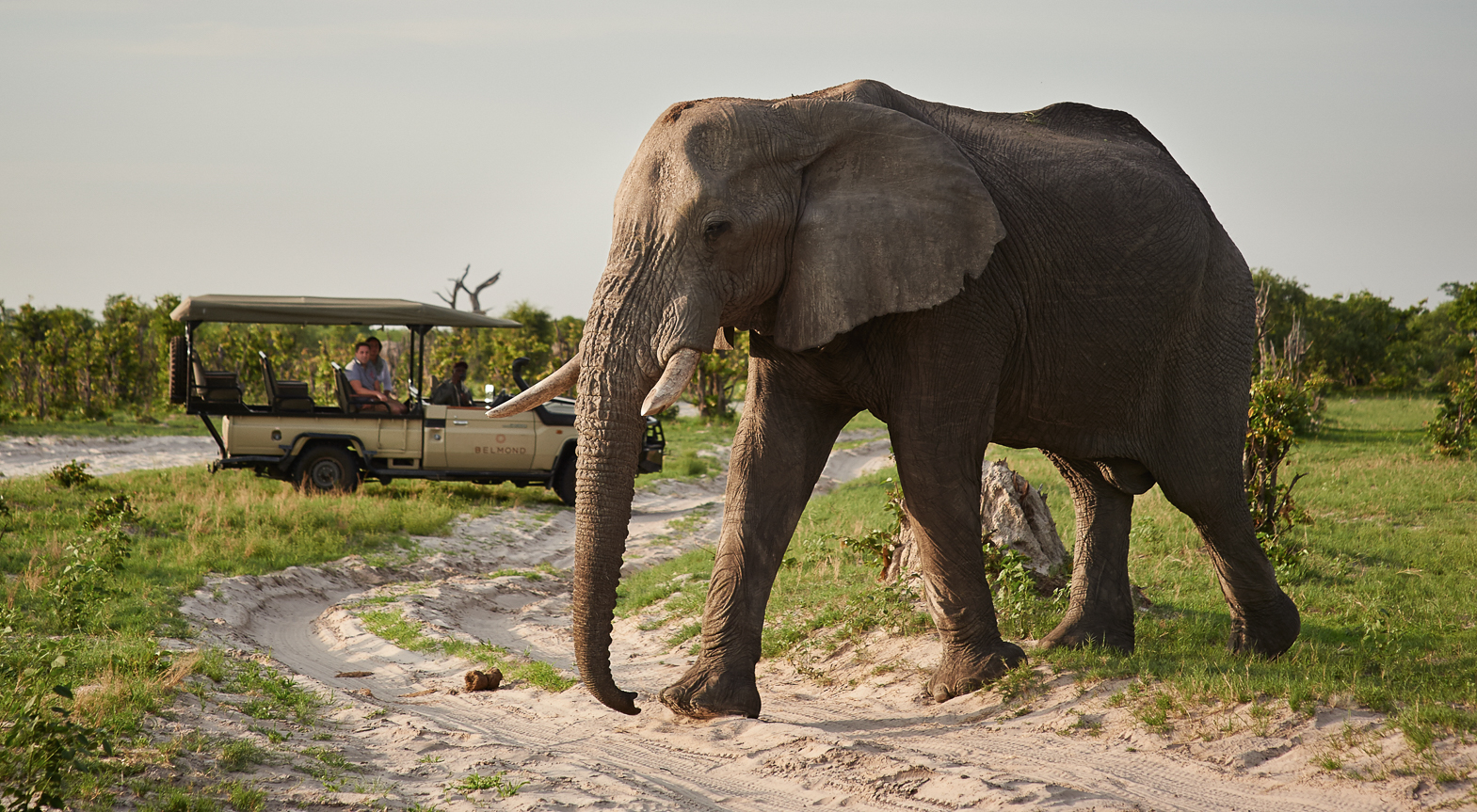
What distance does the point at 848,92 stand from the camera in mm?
5660

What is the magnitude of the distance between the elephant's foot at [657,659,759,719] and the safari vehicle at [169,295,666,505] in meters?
9.73

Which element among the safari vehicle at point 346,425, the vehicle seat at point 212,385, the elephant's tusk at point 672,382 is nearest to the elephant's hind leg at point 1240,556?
the elephant's tusk at point 672,382

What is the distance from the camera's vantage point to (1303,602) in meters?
7.86

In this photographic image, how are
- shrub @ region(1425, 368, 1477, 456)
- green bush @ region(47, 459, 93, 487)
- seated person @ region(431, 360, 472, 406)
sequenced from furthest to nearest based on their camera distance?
1. shrub @ region(1425, 368, 1477, 456)
2. seated person @ region(431, 360, 472, 406)
3. green bush @ region(47, 459, 93, 487)

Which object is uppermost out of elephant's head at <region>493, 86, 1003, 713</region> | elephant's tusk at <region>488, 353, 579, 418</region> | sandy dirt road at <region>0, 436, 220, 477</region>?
elephant's head at <region>493, 86, 1003, 713</region>

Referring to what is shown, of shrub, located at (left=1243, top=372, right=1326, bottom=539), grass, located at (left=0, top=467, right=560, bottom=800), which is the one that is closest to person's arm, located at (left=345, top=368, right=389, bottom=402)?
grass, located at (left=0, top=467, right=560, bottom=800)

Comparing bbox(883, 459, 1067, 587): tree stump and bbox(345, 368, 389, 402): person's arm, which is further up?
bbox(345, 368, 389, 402): person's arm

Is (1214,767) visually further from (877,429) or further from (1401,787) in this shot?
(877,429)

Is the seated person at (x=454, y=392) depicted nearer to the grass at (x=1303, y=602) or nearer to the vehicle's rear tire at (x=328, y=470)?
the vehicle's rear tire at (x=328, y=470)

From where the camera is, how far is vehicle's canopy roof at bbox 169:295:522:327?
15.0 metres

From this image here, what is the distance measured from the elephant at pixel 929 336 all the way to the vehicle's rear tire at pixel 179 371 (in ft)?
37.2

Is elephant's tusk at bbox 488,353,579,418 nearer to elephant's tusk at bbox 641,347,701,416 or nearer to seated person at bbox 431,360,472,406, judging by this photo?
elephant's tusk at bbox 641,347,701,416

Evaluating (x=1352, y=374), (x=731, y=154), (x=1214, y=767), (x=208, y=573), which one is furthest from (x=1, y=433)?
(x=1352, y=374)

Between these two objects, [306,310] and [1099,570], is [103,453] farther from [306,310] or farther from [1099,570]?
[1099,570]
